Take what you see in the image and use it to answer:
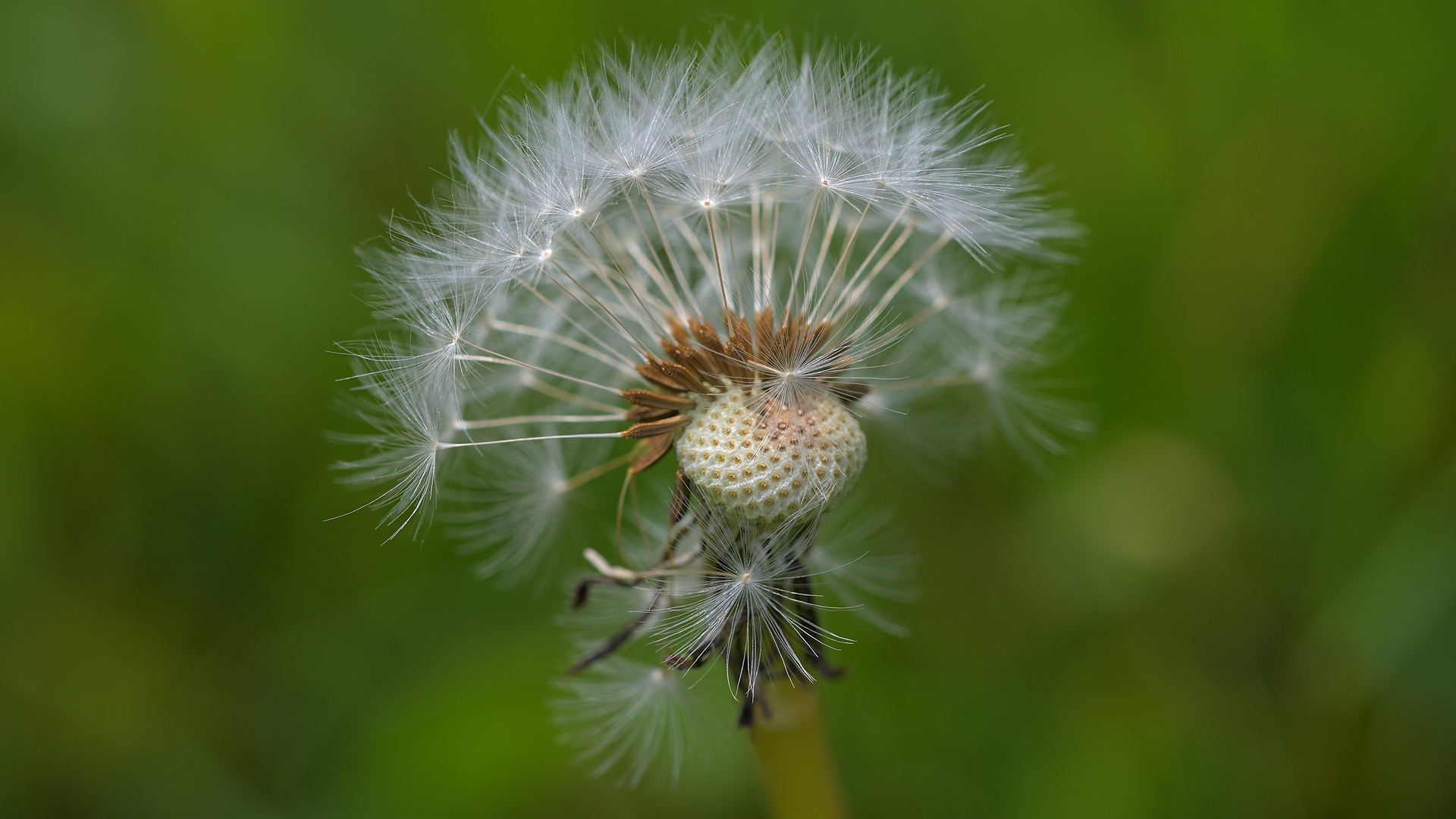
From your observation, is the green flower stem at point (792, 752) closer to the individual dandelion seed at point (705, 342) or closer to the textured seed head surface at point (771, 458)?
the individual dandelion seed at point (705, 342)

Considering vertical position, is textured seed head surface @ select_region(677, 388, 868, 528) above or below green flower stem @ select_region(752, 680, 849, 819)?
above

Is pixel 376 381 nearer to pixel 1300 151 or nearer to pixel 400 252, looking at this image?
pixel 400 252

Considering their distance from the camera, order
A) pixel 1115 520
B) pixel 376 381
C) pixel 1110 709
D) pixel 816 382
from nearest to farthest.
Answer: pixel 816 382
pixel 376 381
pixel 1110 709
pixel 1115 520

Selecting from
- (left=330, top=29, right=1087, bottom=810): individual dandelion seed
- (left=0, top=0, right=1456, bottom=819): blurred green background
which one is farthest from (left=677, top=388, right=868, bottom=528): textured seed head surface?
(left=0, top=0, right=1456, bottom=819): blurred green background

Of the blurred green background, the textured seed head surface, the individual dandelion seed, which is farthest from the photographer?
the blurred green background

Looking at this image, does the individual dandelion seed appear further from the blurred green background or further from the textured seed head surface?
the blurred green background

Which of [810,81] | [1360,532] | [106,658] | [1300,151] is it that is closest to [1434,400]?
[1360,532]

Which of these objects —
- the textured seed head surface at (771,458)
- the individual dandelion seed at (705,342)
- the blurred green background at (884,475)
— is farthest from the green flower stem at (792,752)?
the blurred green background at (884,475)
